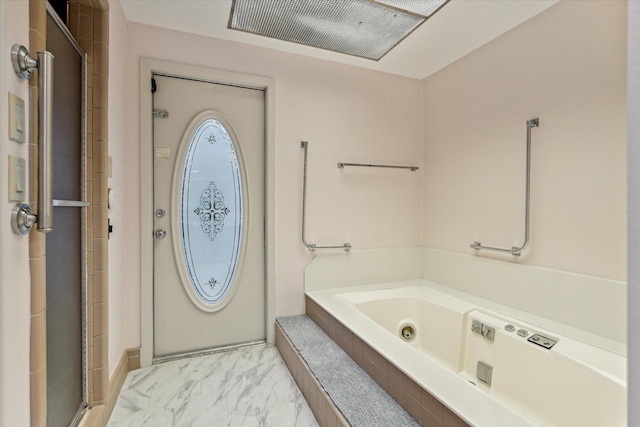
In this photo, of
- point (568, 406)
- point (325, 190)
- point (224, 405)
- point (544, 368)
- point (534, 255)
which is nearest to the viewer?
point (568, 406)

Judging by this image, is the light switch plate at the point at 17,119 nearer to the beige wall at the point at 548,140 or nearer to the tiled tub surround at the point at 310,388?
the tiled tub surround at the point at 310,388

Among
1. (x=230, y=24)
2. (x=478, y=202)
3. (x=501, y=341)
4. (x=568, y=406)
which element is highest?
(x=230, y=24)

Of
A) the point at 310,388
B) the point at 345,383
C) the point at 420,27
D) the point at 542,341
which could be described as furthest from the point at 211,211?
the point at 542,341

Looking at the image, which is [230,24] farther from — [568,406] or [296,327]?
[568,406]

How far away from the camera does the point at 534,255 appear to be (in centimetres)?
194

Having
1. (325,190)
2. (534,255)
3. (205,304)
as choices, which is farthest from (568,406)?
(205,304)

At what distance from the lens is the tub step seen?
4.30 ft

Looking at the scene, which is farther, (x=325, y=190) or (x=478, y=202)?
(x=325, y=190)

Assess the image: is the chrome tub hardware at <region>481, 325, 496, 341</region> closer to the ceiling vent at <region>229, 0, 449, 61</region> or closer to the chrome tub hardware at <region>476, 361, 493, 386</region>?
the chrome tub hardware at <region>476, 361, 493, 386</region>

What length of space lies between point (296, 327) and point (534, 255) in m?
1.60

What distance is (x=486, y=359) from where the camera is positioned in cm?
181

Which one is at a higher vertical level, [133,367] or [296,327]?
[296,327]

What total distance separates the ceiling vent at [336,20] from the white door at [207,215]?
50 centimetres

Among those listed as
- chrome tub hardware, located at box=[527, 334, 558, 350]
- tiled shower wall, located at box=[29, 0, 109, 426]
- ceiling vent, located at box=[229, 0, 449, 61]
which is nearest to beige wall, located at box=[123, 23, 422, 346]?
ceiling vent, located at box=[229, 0, 449, 61]
